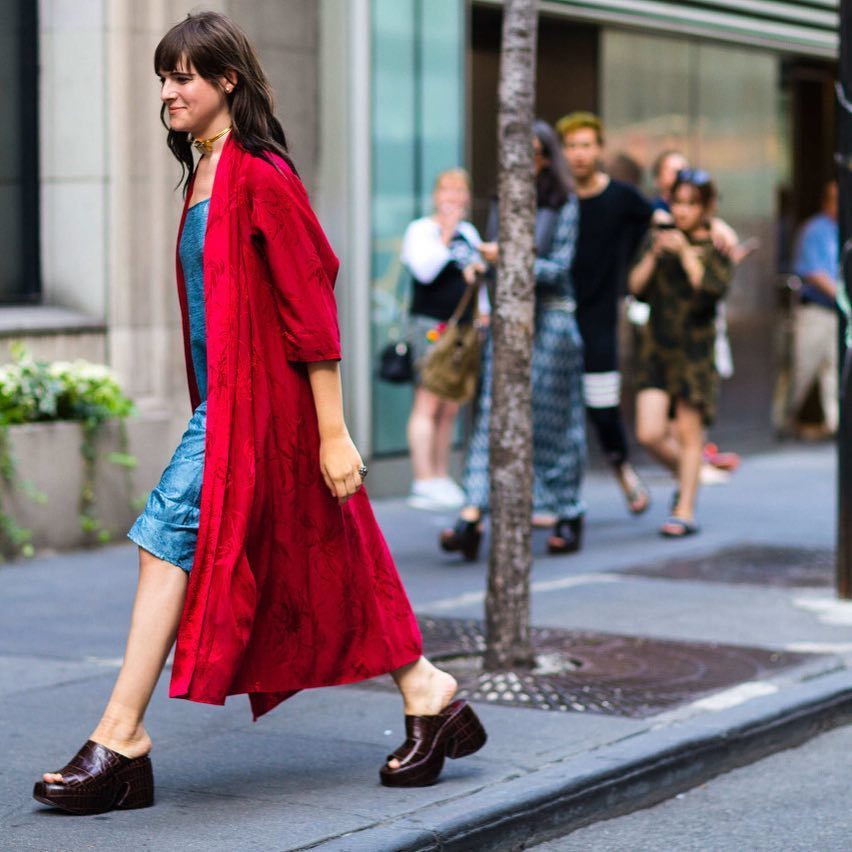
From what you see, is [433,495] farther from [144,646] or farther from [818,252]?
[818,252]

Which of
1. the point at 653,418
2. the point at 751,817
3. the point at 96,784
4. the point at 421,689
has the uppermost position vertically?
the point at 653,418

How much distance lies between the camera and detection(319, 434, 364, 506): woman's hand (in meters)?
4.53

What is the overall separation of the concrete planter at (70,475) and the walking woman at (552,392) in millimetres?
1672

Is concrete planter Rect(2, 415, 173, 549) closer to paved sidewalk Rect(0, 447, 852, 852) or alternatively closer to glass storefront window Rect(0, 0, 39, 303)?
paved sidewalk Rect(0, 447, 852, 852)

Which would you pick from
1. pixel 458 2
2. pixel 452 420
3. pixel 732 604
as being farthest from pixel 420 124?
pixel 732 604

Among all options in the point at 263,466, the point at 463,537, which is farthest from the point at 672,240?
the point at 263,466

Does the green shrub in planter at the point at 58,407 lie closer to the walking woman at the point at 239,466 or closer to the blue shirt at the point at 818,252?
the walking woman at the point at 239,466

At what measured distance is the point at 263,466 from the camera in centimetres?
450

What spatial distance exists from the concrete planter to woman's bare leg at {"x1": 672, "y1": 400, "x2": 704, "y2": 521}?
2689 mm

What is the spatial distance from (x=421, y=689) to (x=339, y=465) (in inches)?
27.3

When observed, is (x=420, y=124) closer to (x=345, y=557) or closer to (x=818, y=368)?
(x=818, y=368)

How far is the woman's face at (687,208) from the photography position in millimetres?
9828

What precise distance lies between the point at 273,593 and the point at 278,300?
0.70 meters

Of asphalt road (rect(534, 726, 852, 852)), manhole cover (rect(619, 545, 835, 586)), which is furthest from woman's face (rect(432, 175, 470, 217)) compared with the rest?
asphalt road (rect(534, 726, 852, 852))
